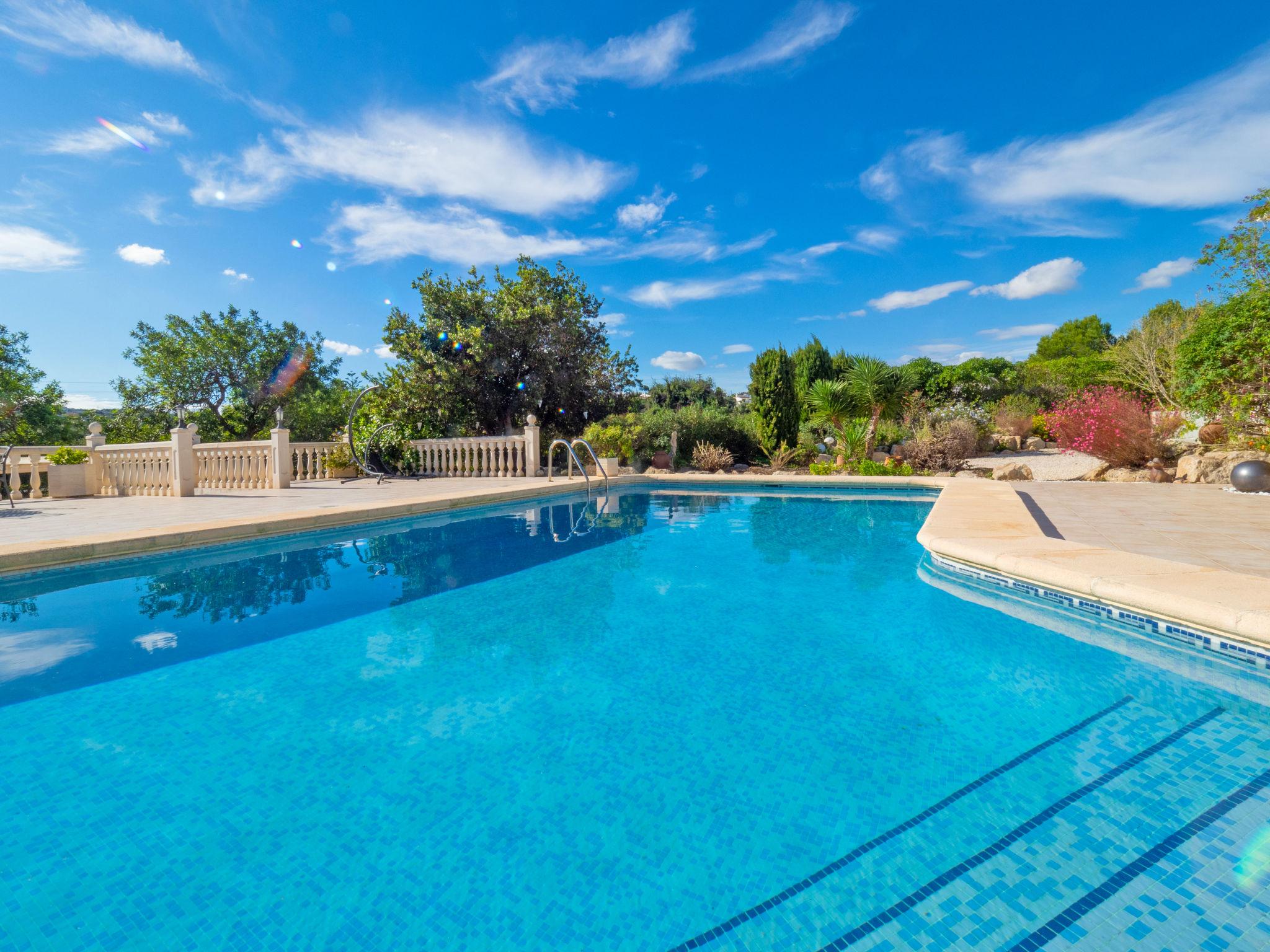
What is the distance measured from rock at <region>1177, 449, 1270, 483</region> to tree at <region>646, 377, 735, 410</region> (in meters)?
23.6

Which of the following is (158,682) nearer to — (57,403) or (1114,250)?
(1114,250)

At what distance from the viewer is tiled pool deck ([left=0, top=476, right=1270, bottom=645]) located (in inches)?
141

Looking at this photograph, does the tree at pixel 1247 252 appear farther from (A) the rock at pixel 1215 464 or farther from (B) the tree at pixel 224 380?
(B) the tree at pixel 224 380

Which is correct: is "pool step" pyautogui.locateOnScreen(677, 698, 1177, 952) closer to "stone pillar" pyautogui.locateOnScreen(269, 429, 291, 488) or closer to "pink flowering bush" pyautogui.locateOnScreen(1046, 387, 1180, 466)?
"stone pillar" pyautogui.locateOnScreen(269, 429, 291, 488)

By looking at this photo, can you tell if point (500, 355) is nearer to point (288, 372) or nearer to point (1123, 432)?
point (1123, 432)

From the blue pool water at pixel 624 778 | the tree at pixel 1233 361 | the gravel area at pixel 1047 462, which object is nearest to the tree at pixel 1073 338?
the gravel area at pixel 1047 462

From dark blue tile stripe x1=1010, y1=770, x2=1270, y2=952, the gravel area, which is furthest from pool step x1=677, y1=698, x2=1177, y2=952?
the gravel area

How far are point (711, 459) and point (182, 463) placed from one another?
37.9 feet

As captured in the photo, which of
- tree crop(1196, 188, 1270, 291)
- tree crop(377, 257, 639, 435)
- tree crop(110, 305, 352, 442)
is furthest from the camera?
tree crop(110, 305, 352, 442)

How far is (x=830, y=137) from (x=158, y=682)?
17.7 meters

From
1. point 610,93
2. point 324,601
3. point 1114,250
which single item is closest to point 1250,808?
point 324,601

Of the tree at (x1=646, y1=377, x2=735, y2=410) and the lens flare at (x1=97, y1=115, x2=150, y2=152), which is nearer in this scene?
the lens flare at (x1=97, y1=115, x2=150, y2=152)

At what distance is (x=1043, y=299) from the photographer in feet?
82.5

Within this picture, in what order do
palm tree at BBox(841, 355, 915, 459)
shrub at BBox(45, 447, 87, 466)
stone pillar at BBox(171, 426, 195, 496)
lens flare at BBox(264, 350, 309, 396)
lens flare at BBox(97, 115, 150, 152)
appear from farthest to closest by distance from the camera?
lens flare at BBox(264, 350, 309, 396)
palm tree at BBox(841, 355, 915, 459)
lens flare at BBox(97, 115, 150, 152)
shrub at BBox(45, 447, 87, 466)
stone pillar at BBox(171, 426, 195, 496)
